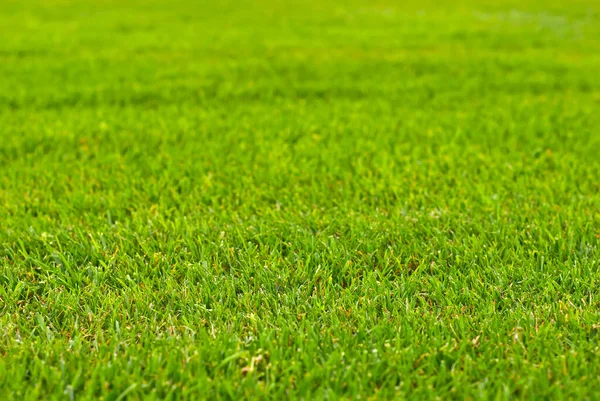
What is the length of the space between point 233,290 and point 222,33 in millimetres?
8880

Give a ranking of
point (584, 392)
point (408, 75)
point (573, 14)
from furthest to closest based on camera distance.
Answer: point (573, 14) → point (408, 75) → point (584, 392)

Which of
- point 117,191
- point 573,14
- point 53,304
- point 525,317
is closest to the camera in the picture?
point 525,317

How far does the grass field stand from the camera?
1.85m

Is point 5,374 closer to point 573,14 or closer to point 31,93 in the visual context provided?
point 31,93

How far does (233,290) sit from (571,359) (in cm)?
125

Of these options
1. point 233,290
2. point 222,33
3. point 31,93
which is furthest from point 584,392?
point 222,33

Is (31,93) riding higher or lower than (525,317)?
higher

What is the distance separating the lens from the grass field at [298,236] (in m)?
1.85

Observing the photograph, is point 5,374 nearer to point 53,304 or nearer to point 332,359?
point 53,304

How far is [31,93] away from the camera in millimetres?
5672

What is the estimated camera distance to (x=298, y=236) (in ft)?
8.95

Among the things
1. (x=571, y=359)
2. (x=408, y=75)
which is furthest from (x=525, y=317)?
(x=408, y=75)

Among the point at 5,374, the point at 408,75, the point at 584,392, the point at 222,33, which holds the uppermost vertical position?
the point at 222,33

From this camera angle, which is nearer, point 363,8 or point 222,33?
point 222,33
